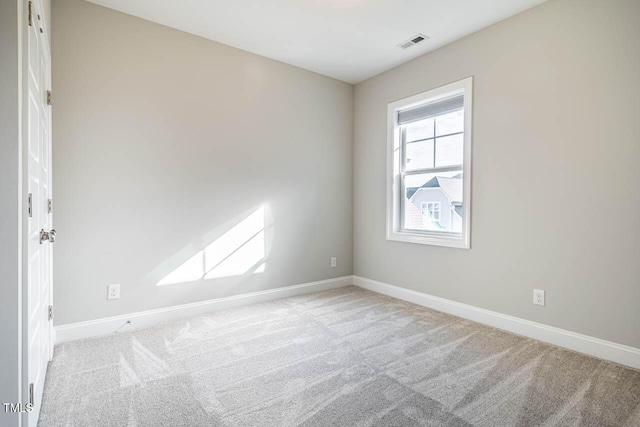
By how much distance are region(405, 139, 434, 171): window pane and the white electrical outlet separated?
3144mm

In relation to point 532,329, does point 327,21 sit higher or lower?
higher

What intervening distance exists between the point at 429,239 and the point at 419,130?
4.03ft

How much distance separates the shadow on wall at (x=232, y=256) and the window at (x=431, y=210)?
177 centimetres

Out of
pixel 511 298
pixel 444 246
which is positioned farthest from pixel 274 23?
pixel 511 298

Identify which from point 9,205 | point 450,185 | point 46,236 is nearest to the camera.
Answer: point 9,205

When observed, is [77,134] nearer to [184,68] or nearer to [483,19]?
[184,68]

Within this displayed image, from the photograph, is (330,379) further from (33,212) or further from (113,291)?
(113,291)

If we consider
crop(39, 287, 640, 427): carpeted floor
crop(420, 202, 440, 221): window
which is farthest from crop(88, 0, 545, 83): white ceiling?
crop(39, 287, 640, 427): carpeted floor

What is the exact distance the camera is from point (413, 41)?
3186 mm

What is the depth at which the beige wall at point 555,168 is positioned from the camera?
7.32ft

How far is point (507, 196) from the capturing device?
2.83 m

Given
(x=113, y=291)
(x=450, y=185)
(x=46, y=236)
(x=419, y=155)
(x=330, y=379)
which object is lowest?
(x=330, y=379)

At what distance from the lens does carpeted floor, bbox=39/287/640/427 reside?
5.47 feet

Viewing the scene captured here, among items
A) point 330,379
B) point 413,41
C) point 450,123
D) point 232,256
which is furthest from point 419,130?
point 330,379
